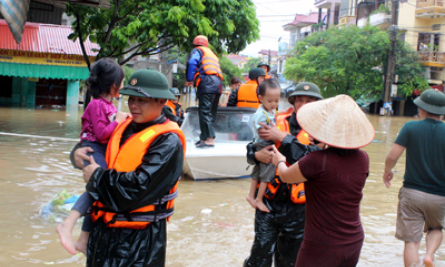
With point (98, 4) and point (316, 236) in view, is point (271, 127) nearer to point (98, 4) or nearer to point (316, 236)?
point (316, 236)

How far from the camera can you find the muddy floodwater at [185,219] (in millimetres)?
4680

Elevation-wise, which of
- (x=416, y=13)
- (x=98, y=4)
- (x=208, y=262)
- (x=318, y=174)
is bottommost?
(x=208, y=262)

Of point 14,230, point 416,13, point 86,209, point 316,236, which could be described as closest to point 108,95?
point 86,209

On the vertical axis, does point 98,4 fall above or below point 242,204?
above

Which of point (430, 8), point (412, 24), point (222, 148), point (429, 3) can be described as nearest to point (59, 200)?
point (222, 148)

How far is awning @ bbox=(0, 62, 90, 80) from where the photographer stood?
19953 millimetres

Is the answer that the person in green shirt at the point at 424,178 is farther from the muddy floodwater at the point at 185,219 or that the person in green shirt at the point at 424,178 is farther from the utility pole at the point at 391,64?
the utility pole at the point at 391,64

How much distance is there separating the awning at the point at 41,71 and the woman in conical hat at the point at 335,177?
781 inches

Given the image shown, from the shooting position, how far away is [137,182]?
2.36 metres

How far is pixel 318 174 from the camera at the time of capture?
105 inches

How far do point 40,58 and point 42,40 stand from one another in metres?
0.87

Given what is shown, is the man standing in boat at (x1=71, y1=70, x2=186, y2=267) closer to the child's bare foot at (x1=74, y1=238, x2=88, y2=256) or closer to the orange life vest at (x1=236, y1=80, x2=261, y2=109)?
the child's bare foot at (x1=74, y1=238, x2=88, y2=256)

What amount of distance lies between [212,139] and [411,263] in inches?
172

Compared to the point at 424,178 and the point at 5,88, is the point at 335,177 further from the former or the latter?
the point at 5,88
